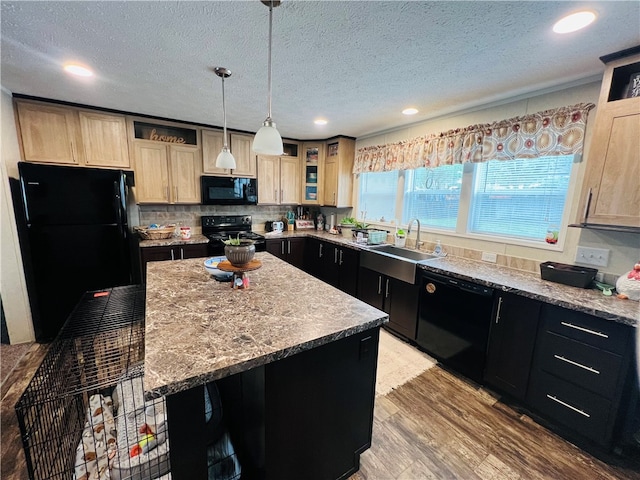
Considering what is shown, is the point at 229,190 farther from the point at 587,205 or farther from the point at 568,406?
the point at 568,406

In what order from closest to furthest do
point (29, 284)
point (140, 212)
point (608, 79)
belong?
point (608, 79) → point (29, 284) → point (140, 212)

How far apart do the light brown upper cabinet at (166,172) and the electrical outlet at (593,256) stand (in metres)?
3.97

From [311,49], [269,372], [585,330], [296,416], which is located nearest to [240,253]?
[269,372]

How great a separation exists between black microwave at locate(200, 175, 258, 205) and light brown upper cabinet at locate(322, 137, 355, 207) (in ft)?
3.75

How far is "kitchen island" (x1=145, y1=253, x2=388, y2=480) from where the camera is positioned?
93 cm

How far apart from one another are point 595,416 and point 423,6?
8.07 ft

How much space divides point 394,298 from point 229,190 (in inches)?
103

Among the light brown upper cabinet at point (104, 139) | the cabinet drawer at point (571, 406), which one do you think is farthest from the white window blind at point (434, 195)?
the light brown upper cabinet at point (104, 139)

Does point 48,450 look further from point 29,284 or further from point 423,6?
point 423,6

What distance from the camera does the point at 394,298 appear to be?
2844 mm

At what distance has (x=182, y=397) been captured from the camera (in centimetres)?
90

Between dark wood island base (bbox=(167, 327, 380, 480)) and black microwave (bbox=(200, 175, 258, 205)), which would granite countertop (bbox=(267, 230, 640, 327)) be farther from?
black microwave (bbox=(200, 175, 258, 205))

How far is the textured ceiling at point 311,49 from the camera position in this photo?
4.33ft

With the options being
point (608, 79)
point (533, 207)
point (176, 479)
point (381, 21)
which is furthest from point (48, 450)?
point (608, 79)
